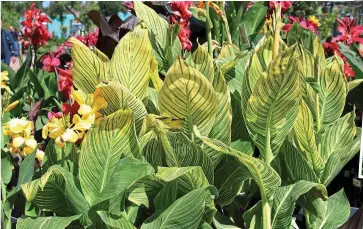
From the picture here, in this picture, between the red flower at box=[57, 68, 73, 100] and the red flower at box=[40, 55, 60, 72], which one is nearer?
the red flower at box=[57, 68, 73, 100]

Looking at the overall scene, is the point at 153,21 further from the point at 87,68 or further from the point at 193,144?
the point at 193,144

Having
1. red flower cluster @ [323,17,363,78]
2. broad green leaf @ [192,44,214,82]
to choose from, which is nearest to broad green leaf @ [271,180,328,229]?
broad green leaf @ [192,44,214,82]

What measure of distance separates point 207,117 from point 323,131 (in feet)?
0.90

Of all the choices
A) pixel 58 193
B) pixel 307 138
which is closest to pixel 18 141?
pixel 58 193

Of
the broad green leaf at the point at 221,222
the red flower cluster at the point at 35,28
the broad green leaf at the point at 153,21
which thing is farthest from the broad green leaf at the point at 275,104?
the red flower cluster at the point at 35,28

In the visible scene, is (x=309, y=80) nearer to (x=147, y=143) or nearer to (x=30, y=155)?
(x=147, y=143)

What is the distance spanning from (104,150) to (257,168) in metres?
0.24

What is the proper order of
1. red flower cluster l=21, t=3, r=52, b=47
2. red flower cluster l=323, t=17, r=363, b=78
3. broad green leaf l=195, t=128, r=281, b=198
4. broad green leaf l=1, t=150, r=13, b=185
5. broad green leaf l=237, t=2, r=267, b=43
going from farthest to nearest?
1. red flower cluster l=21, t=3, r=52, b=47
2. broad green leaf l=237, t=2, r=267, b=43
3. red flower cluster l=323, t=17, r=363, b=78
4. broad green leaf l=1, t=150, r=13, b=185
5. broad green leaf l=195, t=128, r=281, b=198

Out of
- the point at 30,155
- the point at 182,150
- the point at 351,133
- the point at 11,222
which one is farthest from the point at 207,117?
the point at 11,222

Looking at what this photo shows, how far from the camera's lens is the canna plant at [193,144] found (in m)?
0.77

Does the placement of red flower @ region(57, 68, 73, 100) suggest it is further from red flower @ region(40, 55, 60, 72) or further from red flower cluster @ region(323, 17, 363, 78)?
red flower cluster @ region(323, 17, 363, 78)

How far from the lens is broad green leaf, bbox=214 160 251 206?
840mm

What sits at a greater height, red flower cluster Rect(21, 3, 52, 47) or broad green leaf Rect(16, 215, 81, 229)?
broad green leaf Rect(16, 215, 81, 229)

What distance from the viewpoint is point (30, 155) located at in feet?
3.38
